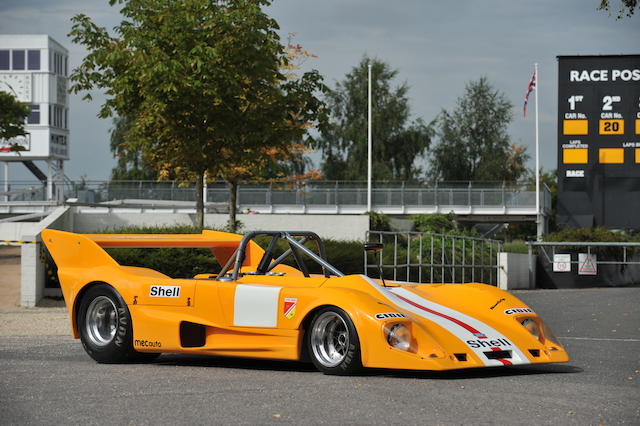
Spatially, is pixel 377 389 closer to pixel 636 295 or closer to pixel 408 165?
pixel 636 295

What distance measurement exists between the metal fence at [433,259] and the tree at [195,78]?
3908mm

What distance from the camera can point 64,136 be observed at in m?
76.9

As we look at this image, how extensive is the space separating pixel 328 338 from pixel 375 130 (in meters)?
63.1

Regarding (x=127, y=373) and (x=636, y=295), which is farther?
(x=636, y=295)

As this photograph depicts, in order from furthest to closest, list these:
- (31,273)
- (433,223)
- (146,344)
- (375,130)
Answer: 1. (375,130)
2. (433,223)
3. (31,273)
4. (146,344)

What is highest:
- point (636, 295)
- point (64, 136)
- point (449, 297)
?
point (64, 136)

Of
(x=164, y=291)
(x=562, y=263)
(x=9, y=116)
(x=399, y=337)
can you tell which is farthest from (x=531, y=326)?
(x=9, y=116)

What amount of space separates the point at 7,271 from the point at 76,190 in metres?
19.9

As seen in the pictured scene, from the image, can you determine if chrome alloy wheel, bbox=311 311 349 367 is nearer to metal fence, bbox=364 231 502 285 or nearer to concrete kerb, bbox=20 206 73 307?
concrete kerb, bbox=20 206 73 307

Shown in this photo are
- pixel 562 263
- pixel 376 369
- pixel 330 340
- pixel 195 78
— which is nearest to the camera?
pixel 330 340

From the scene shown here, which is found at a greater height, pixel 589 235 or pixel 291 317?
pixel 291 317

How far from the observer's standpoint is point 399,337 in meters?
8.69

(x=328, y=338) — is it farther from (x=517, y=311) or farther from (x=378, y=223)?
(x=378, y=223)

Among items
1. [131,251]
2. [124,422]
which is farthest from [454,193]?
[124,422]
